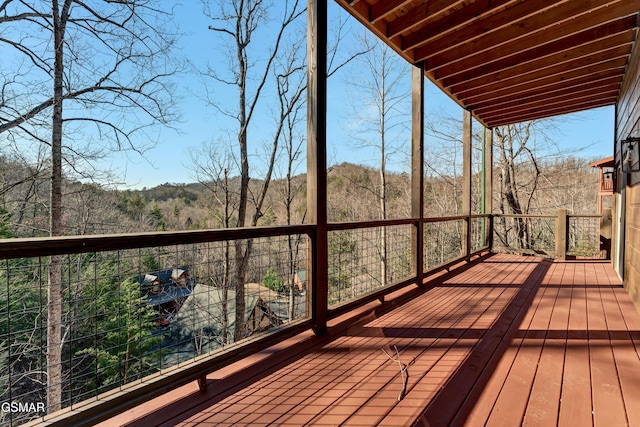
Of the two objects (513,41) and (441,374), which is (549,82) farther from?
(441,374)

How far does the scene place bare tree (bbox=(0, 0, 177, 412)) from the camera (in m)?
6.07

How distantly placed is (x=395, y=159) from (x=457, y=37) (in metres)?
9.91

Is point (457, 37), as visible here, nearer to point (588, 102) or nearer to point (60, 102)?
point (588, 102)

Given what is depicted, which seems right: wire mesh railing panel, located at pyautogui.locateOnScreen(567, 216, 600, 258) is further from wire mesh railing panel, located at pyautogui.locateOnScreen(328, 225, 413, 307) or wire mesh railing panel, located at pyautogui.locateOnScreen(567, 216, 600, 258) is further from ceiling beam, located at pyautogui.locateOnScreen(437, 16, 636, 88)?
ceiling beam, located at pyautogui.locateOnScreen(437, 16, 636, 88)

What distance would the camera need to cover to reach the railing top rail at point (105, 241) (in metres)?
1.17

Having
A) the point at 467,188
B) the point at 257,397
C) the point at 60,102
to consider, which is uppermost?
the point at 60,102

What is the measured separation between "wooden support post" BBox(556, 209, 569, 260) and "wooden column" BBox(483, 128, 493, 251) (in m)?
1.09

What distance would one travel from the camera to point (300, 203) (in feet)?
38.1

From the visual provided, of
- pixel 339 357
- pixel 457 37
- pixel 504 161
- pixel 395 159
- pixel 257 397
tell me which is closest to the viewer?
pixel 257 397

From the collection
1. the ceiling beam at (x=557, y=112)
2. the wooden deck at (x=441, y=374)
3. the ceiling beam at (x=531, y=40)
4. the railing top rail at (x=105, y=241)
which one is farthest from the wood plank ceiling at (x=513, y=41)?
the wooden deck at (x=441, y=374)

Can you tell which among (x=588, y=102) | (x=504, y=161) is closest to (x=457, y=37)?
(x=588, y=102)

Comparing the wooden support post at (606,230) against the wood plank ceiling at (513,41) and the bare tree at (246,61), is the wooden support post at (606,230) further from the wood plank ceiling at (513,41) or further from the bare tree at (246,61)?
the bare tree at (246,61)

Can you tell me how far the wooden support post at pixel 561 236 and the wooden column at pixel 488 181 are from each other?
1.09m

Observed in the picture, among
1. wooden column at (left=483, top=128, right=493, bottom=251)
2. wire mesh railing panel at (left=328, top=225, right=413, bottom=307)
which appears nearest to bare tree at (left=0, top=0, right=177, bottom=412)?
wire mesh railing panel at (left=328, top=225, right=413, bottom=307)
